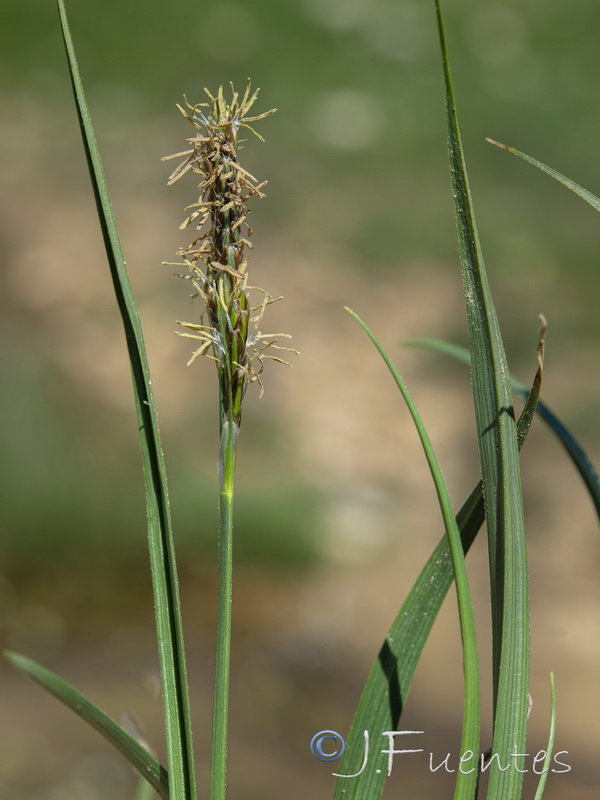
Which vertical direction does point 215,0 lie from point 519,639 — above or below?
above

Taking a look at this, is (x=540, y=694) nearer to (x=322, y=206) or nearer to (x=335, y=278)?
(x=335, y=278)

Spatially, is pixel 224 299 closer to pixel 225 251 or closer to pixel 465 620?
pixel 225 251

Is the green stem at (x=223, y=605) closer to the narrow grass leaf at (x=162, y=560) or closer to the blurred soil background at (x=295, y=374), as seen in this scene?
the narrow grass leaf at (x=162, y=560)

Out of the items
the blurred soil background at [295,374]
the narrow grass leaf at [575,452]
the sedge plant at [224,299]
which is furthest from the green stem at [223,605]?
the blurred soil background at [295,374]

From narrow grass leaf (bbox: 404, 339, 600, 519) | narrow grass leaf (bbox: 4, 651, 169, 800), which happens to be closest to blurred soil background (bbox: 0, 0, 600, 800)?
narrow grass leaf (bbox: 404, 339, 600, 519)

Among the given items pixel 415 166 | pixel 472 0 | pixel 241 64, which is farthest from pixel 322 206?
pixel 472 0

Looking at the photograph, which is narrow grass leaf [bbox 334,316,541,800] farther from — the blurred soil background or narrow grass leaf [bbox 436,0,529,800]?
the blurred soil background

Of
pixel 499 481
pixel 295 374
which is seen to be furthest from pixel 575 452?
pixel 295 374
